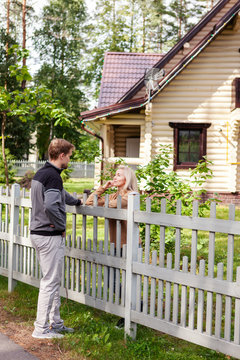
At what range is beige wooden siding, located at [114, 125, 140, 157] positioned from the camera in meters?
20.0

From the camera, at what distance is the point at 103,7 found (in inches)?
1587

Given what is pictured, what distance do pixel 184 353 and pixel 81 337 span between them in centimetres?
95

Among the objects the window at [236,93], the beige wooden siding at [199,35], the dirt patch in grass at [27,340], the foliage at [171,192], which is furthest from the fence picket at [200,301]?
the beige wooden siding at [199,35]

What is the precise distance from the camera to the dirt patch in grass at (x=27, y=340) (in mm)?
4247

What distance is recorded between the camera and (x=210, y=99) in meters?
16.5

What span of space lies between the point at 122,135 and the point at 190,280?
53.6 ft

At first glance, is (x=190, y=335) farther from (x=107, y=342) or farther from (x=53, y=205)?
(x=53, y=205)

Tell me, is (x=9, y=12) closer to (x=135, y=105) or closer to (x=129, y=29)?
(x=129, y=29)

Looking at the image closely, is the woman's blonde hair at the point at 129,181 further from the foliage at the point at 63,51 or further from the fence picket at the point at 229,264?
the foliage at the point at 63,51

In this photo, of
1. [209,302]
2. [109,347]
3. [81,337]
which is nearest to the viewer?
[209,302]

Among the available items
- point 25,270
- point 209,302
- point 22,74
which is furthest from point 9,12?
point 209,302

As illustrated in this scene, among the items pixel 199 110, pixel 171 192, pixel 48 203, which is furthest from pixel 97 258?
pixel 199 110

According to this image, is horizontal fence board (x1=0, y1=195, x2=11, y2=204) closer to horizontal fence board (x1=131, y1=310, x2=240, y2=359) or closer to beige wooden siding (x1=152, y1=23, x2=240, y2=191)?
horizontal fence board (x1=131, y1=310, x2=240, y2=359)

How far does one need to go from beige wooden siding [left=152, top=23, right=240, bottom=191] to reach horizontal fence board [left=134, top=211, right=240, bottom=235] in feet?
40.3
